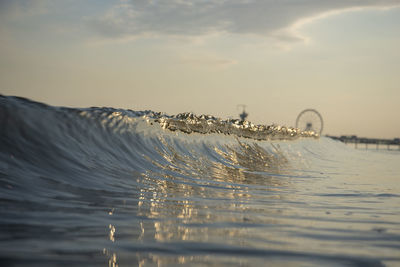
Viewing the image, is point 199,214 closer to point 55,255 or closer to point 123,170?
point 55,255

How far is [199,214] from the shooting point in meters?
3.39

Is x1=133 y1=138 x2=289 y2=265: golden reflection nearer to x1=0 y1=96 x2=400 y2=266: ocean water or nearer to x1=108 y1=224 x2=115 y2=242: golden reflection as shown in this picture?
x1=0 y1=96 x2=400 y2=266: ocean water

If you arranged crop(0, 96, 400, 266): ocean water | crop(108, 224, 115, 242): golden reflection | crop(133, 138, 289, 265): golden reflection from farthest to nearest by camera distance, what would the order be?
crop(133, 138, 289, 265): golden reflection < crop(108, 224, 115, 242): golden reflection < crop(0, 96, 400, 266): ocean water

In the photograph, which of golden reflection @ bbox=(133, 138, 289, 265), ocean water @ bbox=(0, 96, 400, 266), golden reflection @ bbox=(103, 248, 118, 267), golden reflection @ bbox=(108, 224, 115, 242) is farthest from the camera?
golden reflection @ bbox=(133, 138, 289, 265)

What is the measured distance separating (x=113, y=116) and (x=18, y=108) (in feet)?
9.72

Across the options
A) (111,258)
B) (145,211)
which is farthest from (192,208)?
(111,258)

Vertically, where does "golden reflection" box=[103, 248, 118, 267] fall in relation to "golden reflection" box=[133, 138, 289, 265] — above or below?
below

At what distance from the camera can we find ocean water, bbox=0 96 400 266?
215cm

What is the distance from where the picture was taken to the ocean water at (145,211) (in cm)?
215

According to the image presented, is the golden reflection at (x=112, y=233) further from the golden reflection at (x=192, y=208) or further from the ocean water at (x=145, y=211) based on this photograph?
the golden reflection at (x=192, y=208)

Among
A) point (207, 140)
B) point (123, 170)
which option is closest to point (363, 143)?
point (207, 140)

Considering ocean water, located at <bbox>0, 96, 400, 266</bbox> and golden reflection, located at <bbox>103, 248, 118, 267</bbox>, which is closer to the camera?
golden reflection, located at <bbox>103, 248, 118, 267</bbox>

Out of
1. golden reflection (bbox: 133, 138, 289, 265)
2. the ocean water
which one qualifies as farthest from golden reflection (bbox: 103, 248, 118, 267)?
golden reflection (bbox: 133, 138, 289, 265)

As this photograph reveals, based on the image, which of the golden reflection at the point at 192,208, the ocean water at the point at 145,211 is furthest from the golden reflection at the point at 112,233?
the golden reflection at the point at 192,208
